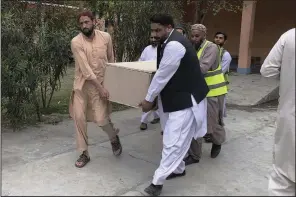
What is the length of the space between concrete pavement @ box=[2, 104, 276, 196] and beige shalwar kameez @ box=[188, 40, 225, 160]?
209 millimetres

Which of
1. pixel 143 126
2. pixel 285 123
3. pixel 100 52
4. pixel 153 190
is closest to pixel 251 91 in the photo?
pixel 143 126

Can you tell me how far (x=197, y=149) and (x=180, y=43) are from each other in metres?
1.52

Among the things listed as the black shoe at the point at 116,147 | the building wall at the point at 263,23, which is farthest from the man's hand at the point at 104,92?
the building wall at the point at 263,23

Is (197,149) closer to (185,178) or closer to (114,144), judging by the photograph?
(185,178)

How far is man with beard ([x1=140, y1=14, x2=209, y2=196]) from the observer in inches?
138

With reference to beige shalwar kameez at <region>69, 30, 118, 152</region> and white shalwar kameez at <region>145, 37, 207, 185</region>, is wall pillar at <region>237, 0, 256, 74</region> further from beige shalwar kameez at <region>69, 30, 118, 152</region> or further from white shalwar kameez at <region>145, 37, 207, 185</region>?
white shalwar kameez at <region>145, 37, 207, 185</region>

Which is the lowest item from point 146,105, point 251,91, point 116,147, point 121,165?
point 121,165

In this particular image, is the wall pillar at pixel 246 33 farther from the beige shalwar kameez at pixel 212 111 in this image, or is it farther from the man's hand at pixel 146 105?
the man's hand at pixel 146 105

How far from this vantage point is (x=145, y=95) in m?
3.73

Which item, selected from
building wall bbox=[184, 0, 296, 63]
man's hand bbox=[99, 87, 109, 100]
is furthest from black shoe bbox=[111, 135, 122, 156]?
building wall bbox=[184, 0, 296, 63]

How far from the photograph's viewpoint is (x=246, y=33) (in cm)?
1166

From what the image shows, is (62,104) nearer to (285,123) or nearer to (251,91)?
(251,91)

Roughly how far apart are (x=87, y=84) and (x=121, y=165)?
1.01 metres

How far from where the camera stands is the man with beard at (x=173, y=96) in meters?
3.51
